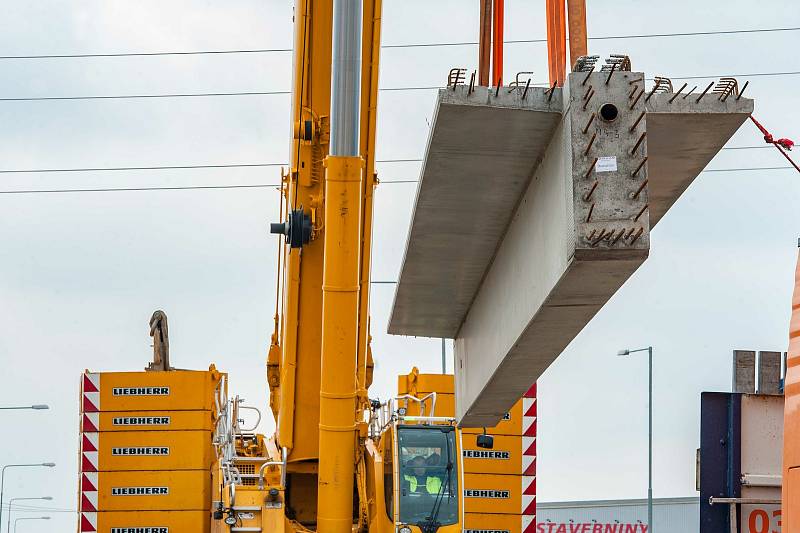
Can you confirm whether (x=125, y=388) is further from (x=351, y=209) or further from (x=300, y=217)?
(x=351, y=209)

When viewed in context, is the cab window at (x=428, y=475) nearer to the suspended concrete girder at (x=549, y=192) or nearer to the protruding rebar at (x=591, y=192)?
the suspended concrete girder at (x=549, y=192)

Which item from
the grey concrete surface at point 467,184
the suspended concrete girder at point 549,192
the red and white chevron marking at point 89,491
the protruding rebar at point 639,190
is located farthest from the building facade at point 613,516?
the protruding rebar at point 639,190

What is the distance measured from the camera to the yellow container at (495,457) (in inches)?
707

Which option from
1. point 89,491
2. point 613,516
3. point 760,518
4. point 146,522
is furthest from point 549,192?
point 613,516

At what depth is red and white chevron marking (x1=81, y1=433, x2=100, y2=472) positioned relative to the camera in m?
17.5

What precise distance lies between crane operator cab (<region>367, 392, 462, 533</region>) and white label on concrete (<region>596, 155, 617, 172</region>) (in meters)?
7.00

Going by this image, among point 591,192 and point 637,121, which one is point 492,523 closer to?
point 591,192

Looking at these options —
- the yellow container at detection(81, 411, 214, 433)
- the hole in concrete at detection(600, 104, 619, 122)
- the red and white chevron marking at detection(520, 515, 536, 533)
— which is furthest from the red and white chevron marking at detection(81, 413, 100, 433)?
the hole in concrete at detection(600, 104, 619, 122)

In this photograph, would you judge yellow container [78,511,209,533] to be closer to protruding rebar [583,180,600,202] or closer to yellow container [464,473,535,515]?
yellow container [464,473,535,515]

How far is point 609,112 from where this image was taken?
26.9 ft

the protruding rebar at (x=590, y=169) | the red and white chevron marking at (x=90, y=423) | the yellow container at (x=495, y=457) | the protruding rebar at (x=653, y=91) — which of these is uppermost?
the protruding rebar at (x=653, y=91)

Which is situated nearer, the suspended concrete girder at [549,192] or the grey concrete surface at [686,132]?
the suspended concrete girder at [549,192]

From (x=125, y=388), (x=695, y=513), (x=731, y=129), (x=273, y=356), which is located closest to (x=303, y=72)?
(x=273, y=356)

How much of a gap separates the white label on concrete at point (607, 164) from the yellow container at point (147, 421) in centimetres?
1044
